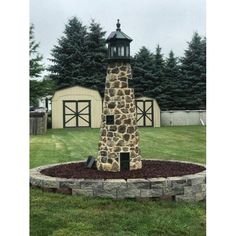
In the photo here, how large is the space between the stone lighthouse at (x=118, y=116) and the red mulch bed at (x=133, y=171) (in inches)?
7.6

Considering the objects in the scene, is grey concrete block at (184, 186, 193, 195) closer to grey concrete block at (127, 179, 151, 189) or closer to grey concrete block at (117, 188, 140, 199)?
grey concrete block at (127, 179, 151, 189)

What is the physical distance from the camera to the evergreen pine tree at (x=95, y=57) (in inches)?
599

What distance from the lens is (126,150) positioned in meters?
5.93

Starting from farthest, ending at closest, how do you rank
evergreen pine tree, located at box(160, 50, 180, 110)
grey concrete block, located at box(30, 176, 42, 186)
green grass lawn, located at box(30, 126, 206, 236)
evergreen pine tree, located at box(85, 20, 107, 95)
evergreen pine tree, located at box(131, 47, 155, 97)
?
evergreen pine tree, located at box(160, 50, 180, 110) → evergreen pine tree, located at box(85, 20, 107, 95) → evergreen pine tree, located at box(131, 47, 155, 97) → grey concrete block, located at box(30, 176, 42, 186) → green grass lawn, located at box(30, 126, 206, 236)

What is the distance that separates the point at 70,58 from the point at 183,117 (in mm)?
5057

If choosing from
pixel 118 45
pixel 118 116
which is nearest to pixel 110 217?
pixel 118 116

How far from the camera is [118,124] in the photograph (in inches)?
232

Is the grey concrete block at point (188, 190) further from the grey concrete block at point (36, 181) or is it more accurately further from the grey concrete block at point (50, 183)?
the grey concrete block at point (36, 181)

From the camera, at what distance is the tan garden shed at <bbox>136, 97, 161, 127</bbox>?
51.0 ft

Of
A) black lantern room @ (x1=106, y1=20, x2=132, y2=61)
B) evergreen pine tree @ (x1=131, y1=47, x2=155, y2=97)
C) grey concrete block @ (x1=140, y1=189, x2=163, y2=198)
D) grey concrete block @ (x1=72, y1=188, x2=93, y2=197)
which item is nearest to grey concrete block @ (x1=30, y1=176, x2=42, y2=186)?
grey concrete block @ (x1=72, y1=188, x2=93, y2=197)

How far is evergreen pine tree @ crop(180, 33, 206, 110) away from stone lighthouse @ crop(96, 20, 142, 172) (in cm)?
818

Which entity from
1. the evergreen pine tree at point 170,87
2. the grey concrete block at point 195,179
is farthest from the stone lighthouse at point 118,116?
the evergreen pine tree at point 170,87

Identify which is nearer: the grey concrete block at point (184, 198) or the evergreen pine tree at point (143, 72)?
the grey concrete block at point (184, 198)
